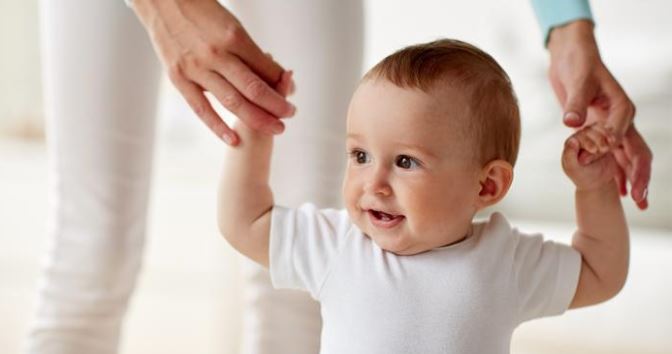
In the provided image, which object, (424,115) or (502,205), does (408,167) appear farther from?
(502,205)

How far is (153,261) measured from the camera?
267 cm

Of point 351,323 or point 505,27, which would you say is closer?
point 351,323

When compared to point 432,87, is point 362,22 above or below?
above

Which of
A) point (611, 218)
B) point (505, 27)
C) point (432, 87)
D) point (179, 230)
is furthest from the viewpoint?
point (179, 230)

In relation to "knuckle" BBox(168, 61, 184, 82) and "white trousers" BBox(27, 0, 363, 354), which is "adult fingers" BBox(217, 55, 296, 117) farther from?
"white trousers" BBox(27, 0, 363, 354)

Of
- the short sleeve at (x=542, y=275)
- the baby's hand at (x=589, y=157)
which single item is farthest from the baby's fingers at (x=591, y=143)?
the short sleeve at (x=542, y=275)

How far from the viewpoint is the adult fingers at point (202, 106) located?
3.49 ft

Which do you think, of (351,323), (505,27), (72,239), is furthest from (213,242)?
(351,323)

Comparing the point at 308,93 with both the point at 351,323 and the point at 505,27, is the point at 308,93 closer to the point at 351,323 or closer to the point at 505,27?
the point at 351,323

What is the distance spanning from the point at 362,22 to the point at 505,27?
126 cm

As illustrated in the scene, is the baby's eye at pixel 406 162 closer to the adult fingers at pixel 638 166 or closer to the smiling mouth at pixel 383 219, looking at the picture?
the smiling mouth at pixel 383 219

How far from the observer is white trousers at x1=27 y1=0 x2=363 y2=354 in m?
1.23

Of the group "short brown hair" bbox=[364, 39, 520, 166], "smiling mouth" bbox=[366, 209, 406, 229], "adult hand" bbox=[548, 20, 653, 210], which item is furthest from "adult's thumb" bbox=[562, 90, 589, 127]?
"smiling mouth" bbox=[366, 209, 406, 229]

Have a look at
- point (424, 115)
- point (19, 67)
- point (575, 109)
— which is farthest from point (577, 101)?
point (19, 67)
